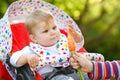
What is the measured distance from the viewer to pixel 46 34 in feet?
11.7

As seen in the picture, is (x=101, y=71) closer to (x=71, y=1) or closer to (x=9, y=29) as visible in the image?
(x=9, y=29)

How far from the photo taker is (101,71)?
3.66 metres

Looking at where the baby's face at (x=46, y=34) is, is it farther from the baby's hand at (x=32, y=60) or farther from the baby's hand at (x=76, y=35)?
the baby's hand at (x=76, y=35)

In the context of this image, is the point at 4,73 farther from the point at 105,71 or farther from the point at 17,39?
the point at 105,71

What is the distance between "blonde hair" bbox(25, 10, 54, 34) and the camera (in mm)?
3547

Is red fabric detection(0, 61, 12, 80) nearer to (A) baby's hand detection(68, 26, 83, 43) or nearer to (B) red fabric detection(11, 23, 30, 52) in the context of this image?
(B) red fabric detection(11, 23, 30, 52)

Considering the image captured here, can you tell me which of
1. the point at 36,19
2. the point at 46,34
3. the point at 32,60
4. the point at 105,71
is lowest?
the point at 105,71

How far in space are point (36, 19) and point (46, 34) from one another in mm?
113

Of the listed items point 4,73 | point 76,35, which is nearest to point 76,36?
point 76,35

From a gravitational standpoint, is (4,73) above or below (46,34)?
below

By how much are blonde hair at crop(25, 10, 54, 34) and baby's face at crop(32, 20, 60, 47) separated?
0.09 ft

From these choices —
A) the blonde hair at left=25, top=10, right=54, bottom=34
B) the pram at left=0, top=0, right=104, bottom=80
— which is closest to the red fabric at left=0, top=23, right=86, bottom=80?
the pram at left=0, top=0, right=104, bottom=80

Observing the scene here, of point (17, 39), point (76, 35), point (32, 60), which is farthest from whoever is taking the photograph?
point (17, 39)

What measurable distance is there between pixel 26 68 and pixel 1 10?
3372 mm
